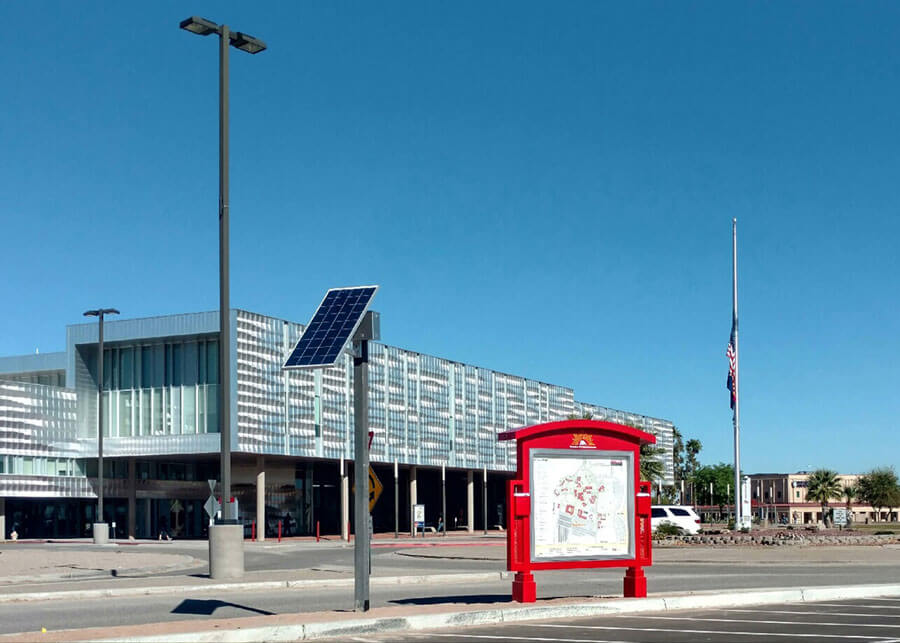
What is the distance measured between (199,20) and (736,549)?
974 inches

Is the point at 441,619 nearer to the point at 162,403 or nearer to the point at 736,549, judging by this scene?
the point at 736,549

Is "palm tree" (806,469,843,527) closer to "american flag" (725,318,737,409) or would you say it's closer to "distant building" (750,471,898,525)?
"distant building" (750,471,898,525)

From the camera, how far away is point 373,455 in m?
66.9

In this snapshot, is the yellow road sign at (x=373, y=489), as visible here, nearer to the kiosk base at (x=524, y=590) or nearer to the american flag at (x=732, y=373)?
the kiosk base at (x=524, y=590)

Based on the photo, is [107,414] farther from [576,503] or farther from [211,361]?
[576,503]

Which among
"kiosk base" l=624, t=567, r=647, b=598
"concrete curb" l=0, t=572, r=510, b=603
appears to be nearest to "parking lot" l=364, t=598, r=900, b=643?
"kiosk base" l=624, t=567, r=647, b=598

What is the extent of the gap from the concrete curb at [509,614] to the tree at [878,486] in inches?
4920

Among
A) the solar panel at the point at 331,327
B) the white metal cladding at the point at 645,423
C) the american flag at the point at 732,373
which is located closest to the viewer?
the solar panel at the point at 331,327

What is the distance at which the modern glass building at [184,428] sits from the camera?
5831 cm

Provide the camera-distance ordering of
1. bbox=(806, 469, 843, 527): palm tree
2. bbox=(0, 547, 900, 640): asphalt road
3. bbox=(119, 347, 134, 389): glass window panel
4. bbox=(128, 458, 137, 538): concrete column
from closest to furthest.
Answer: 1. bbox=(0, 547, 900, 640): asphalt road
2. bbox=(119, 347, 134, 389): glass window panel
3. bbox=(128, 458, 137, 538): concrete column
4. bbox=(806, 469, 843, 527): palm tree

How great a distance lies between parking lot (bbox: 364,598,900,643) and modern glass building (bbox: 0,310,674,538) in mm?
41334

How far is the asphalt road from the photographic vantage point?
16.1 m

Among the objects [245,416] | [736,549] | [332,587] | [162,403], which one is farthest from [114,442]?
[332,587]

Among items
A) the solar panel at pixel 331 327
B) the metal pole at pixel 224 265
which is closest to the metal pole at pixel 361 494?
the solar panel at pixel 331 327
